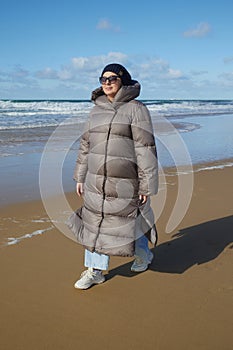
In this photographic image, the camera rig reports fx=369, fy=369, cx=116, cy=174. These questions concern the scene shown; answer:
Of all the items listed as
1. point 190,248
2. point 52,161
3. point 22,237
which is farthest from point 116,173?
point 52,161

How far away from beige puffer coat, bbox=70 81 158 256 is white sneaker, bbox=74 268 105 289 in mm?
255

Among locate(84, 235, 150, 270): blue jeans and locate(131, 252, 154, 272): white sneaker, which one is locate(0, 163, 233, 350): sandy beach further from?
locate(84, 235, 150, 270): blue jeans

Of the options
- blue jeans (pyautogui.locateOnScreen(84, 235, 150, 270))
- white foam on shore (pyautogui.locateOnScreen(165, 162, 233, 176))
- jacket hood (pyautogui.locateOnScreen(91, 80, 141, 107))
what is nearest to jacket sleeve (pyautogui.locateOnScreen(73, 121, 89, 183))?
jacket hood (pyautogui.locateOnScreen(91, 80, 141, 107))

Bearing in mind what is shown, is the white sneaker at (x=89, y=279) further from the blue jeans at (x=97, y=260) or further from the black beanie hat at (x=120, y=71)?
the black beanie hat at (x=120, y=71)

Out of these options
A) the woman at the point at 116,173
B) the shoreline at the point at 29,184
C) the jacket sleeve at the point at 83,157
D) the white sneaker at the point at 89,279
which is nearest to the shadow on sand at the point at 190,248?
the white sneaker at the point at 89,279

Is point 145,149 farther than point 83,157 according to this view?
No

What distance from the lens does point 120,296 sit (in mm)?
3121

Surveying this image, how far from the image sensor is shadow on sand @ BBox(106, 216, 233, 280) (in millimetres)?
3647

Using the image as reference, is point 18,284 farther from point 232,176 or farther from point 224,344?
point 232,176

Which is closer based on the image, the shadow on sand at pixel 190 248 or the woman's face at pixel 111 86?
the woman's face at pixel 111 86

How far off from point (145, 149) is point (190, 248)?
164 cm

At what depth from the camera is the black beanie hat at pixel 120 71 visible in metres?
3.02

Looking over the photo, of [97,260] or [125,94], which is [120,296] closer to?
[97,260]

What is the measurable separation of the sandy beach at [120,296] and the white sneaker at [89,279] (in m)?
0.05
